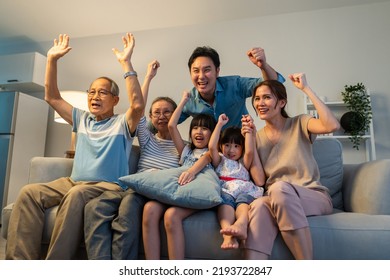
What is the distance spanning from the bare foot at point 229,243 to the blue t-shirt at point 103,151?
54cm

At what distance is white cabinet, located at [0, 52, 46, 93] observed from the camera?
3.01m

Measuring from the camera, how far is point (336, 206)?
3.97ft

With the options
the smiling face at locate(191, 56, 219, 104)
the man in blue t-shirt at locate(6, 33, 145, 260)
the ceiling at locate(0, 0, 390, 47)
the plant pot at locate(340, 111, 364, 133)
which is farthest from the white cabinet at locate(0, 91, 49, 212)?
the plant pot at locate(340, 111, 364, 133)

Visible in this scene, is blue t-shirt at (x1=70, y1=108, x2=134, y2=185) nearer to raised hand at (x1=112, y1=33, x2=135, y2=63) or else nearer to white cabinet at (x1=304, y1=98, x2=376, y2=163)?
raised hand at (x1=112, y1=33, x2=135, y2=63)

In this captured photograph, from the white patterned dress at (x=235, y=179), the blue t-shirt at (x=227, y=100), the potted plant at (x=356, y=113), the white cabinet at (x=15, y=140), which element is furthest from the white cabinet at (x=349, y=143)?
the white cabinet at (x=15, y=140)

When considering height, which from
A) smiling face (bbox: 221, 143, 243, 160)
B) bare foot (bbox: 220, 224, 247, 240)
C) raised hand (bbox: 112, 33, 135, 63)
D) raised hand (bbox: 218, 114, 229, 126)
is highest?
raised hand (bbox: 112, 33, 135, 63)

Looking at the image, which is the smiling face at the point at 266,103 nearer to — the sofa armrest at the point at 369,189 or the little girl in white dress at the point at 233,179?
the little girl in white dress at the point at 233,179

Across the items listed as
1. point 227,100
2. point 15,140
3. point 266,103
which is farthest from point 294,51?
point 15,140

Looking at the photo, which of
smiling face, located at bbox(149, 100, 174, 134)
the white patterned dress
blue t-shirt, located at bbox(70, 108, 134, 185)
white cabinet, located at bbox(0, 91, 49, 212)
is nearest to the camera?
the white patterned dress

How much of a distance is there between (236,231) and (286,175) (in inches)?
15.1

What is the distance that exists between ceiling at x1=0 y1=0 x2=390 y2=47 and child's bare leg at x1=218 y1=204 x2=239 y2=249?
80.7 inches

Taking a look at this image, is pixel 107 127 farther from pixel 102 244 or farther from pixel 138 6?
pixel 138 6

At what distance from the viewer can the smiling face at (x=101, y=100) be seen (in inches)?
51.3

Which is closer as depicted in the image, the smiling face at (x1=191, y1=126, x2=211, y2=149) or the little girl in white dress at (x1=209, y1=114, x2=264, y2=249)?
the little girl in white dress at (x1=209, y1=114, x2=264, y2=249)
